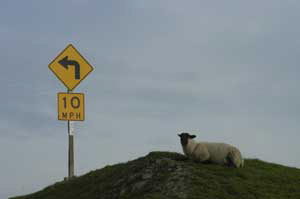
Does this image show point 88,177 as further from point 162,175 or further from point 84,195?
point 162,175

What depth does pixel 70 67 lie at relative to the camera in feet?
94.9

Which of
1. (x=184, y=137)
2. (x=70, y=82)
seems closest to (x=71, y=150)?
(x=70, y=82)

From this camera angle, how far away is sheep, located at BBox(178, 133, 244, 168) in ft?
74.7

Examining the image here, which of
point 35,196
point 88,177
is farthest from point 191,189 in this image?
point 35,196

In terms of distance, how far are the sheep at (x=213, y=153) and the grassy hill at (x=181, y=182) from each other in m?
0.35

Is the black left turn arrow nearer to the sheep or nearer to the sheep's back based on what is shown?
the sheep

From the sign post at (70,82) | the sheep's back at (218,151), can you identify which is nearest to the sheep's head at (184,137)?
the sheep's back at (218,151)

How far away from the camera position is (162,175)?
2122 cm

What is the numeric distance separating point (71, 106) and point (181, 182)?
9.65m

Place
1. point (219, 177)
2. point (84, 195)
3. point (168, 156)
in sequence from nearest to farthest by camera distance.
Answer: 1. point (219, 177)
2. point (84, 195)
3. point (168, 156)

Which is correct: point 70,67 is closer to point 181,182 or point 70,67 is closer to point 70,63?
point 70,63

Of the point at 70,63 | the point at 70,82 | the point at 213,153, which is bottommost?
the point at 213,153

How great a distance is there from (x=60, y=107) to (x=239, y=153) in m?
9.29

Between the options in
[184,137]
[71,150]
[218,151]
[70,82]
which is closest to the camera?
[218,151]
